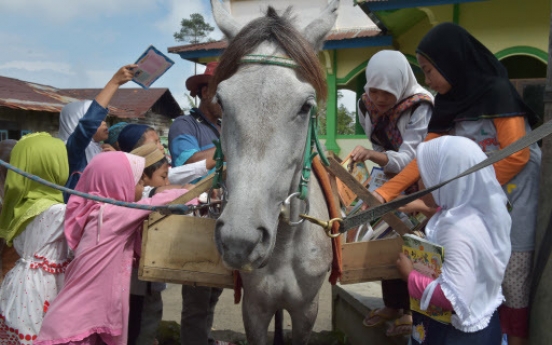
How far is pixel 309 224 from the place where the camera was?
2496mm

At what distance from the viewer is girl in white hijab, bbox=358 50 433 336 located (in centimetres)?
313

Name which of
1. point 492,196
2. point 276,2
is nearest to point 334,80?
point 276,2

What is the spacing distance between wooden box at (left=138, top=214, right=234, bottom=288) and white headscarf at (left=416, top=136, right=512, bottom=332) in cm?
111

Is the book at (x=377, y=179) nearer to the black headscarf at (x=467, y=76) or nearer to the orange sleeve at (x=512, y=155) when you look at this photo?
the black headscarf at (x=467, y=76)

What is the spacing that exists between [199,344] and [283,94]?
2.28 m

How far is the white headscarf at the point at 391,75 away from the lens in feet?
10.3

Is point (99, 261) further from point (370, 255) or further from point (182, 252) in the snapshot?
point (370, 255)

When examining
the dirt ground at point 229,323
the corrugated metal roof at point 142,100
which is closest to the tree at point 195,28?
the corrugated metal roof at point 142,100

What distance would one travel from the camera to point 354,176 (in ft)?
10.6

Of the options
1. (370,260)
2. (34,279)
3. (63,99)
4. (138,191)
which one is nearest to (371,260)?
(370,260)

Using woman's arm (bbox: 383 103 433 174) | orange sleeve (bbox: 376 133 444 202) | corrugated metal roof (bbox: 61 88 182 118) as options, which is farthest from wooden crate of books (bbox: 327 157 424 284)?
corrugated metal roof (bbox: 61 88 182 118)

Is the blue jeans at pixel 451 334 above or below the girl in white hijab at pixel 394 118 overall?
below

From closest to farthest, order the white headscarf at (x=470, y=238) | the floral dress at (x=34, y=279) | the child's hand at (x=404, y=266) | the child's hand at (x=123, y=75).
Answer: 1. the white headscarf at (x=470, y=238)
2. the child's hand at (x=404, y=266)
3. the floral dress at (x=34, y=279)
4. the child's hand at (x=123, y=75)

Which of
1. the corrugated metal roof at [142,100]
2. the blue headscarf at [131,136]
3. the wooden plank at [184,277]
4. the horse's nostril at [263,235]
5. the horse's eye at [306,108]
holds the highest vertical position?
the corrugated metal roof at [142,100]
